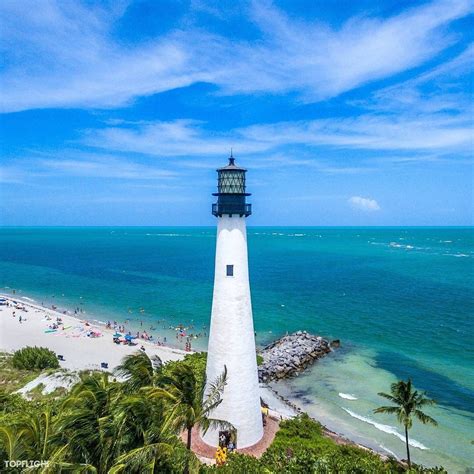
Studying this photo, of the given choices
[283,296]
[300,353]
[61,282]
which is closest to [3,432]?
[300,353]

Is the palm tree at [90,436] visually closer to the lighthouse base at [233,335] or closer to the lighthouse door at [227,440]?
the lighthouse base at [233,335]

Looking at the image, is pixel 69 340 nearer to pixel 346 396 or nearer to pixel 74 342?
pixel 74 342

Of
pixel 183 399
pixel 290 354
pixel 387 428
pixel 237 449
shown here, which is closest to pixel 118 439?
pixel 183 399

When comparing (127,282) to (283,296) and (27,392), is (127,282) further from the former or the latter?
(27,392)

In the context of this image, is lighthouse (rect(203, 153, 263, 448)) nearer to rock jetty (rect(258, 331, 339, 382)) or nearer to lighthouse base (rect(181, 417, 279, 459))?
lighthouse base (rect(181, 417, 279, 459))

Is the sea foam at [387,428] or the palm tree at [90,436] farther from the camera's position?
the sea foam at [387,428]

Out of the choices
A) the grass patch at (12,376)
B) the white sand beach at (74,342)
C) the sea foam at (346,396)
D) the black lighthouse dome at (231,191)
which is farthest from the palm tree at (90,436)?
the sea foam at (346,396)


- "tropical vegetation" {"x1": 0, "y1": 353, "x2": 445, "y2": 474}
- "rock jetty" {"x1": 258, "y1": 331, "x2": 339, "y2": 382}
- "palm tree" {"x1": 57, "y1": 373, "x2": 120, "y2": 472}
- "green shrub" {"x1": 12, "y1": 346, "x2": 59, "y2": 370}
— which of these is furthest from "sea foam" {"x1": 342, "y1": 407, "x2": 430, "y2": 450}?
"green shrub" {"x1": 12, "y1": 346, "x2": 59, "y2": 370}
